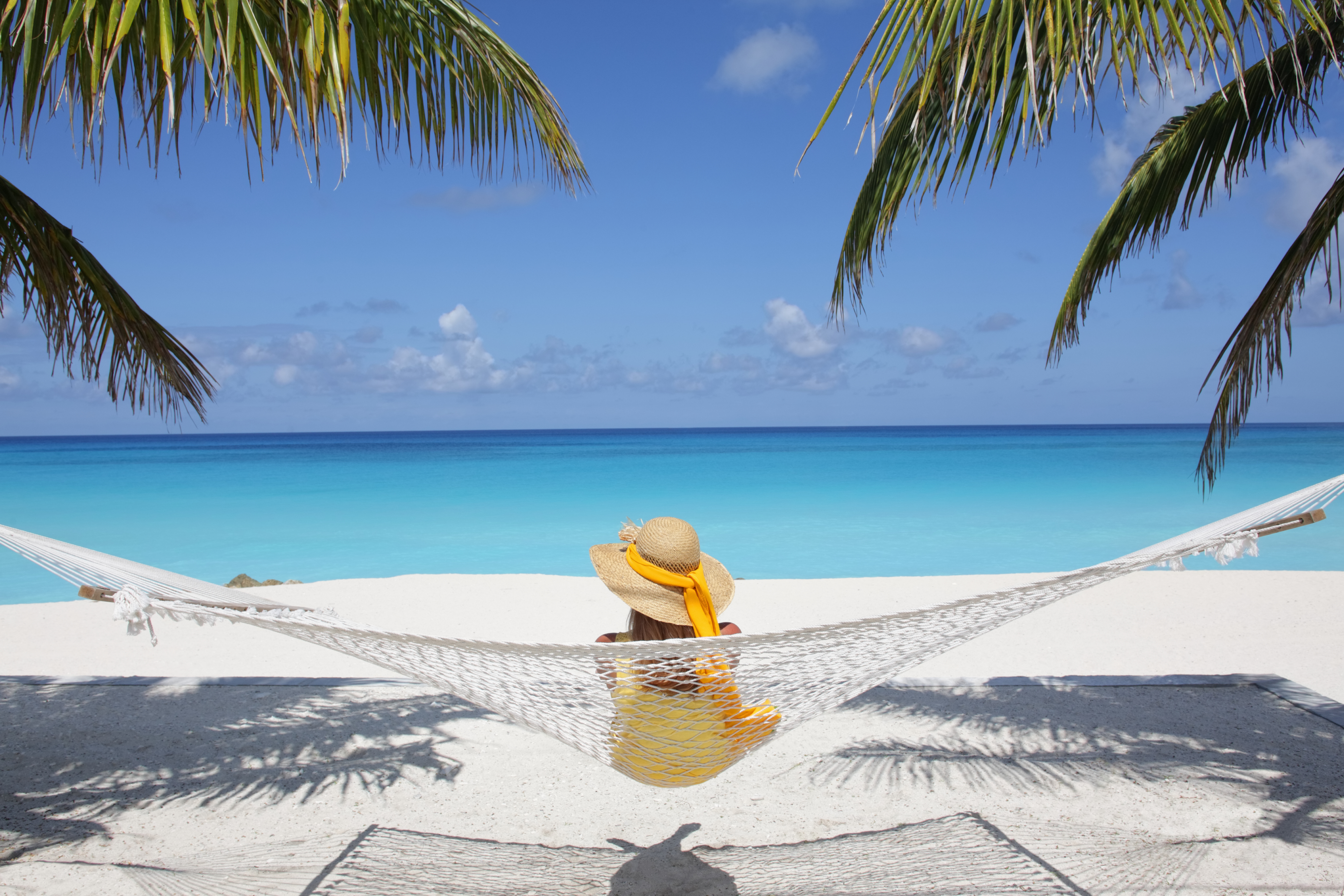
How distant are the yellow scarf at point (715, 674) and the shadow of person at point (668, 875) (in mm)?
373

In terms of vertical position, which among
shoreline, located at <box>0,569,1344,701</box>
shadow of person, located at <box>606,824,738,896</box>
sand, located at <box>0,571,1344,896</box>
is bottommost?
shadow of person, located at <box>606,824,738,896</box>

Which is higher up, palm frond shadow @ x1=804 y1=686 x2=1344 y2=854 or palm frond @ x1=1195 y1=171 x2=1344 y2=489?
palm frond @ x1=1195 y1=171 x2=1344 y2=489

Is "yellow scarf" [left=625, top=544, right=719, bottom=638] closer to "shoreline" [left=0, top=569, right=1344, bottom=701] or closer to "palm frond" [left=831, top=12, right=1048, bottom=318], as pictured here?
"palm frond" [left=831, top=12, right=1048, bottom=318]

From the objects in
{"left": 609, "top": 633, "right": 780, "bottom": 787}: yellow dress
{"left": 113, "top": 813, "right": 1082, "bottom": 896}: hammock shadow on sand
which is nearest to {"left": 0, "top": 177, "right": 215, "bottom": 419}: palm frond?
{"left": 113, "top": 813, "right": 1082, "bottom": 896}: hammock shadow on sand

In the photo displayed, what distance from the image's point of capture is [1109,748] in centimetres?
235

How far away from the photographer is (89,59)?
1581mm

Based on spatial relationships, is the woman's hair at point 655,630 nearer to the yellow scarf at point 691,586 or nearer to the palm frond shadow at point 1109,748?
the yellow scarf at point 691,586

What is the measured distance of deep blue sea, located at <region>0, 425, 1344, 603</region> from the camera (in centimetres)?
941

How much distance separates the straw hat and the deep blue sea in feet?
22.2

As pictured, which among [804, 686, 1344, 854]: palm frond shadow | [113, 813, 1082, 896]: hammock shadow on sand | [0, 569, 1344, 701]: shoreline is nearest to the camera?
[113, 813, 1082, 896]: hammock shadow on sand

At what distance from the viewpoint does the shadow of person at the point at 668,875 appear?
1.70 metres

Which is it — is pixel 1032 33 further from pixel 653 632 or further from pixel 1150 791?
pixel 1150 791

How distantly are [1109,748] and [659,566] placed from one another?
5.19 ft

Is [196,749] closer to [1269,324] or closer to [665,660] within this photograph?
[665,660]
